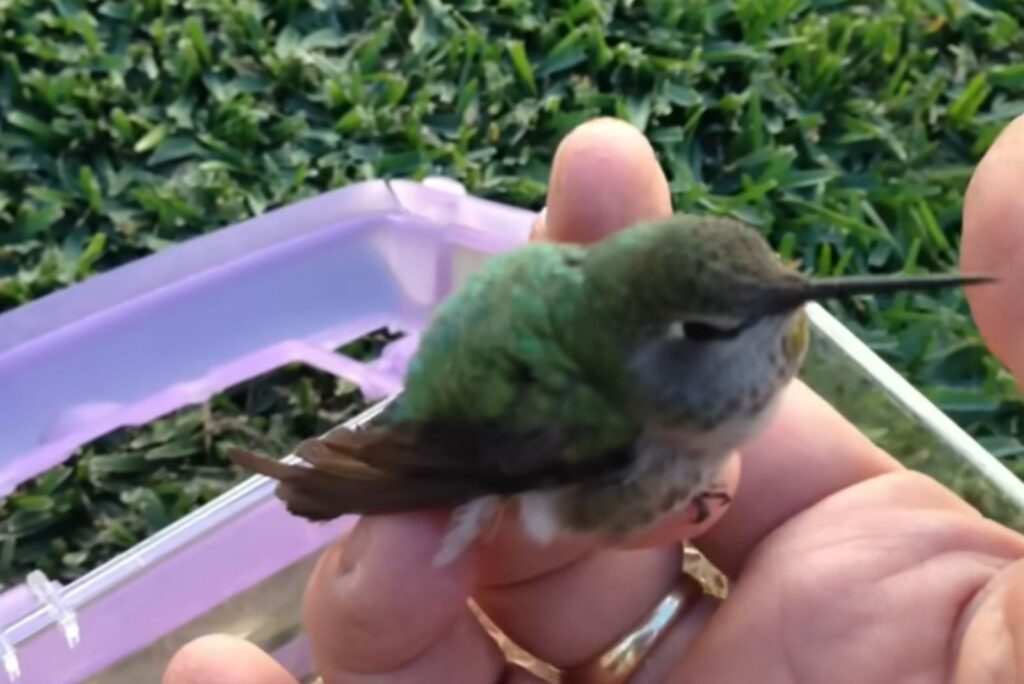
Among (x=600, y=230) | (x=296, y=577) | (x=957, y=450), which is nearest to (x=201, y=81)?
(x=296, y=577)

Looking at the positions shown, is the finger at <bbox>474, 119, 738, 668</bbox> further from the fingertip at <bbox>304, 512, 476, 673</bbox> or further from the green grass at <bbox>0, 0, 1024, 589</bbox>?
the green grass at <bbox>0, 0, 1024, 589</bbox>

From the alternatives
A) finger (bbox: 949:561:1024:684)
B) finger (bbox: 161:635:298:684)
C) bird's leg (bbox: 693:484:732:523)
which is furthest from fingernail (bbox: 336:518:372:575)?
finger (bbox: 949:561:1024:684)

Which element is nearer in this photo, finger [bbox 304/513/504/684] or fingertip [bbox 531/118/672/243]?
finger [bbox 304/513/504/684]

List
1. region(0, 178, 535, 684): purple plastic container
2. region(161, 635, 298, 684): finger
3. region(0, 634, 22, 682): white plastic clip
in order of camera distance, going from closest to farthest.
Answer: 1. region(161, 635, 298, 684): finger
2. region(0, 634, 22, 682): white plastic clip
3. region(0, 178, 535, 684): purple plastic container

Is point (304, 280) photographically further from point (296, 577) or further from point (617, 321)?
point (617, 321)

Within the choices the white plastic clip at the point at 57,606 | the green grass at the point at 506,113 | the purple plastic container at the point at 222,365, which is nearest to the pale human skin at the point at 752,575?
the purple plastic container at the point at 222,365

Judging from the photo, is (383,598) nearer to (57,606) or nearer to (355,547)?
(355,547)

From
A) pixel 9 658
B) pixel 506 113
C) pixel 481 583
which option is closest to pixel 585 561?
pixel 481 583
